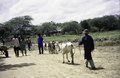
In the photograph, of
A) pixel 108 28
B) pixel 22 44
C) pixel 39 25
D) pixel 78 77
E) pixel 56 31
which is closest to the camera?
pixel 78 77

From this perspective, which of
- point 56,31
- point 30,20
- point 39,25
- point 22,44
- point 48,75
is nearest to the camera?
point 48,75

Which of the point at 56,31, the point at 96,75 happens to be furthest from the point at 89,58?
the point at 56,31

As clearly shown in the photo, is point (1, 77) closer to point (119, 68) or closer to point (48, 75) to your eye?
point (48, 75)

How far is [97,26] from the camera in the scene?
13650 cm

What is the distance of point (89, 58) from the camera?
47.4 feet

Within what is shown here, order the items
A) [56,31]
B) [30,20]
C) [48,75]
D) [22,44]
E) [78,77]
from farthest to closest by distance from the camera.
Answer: [56,31], [30,20], [22,44], [48,75], [78,77]

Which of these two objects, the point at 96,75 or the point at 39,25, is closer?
the point at 96,75

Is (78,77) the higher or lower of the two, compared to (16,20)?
lower

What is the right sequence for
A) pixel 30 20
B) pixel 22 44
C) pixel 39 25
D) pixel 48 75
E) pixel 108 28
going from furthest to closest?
1. pixel 39 25
2. pixel 30 20
3. pixel 108 28
4. pixel 22 44
5. pixel 48 75

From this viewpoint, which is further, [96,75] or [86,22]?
[86,22]

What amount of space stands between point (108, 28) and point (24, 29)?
37.4 metres

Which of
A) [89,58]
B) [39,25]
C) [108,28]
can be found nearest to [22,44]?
[89,58]

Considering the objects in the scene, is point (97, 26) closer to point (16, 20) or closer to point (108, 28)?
point (108, 28)

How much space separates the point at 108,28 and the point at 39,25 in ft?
197
